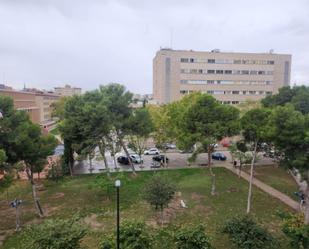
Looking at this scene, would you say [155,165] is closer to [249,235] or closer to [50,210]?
[50,210]

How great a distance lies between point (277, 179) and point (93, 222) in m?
17.4

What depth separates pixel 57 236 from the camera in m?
8.95

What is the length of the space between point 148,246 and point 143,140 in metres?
18.5

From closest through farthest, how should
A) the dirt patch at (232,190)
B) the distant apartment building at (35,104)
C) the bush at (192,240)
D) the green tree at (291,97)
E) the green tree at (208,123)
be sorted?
1. the bush at (192,240)
2. the green tree at (208,123)
3. the dirt patch at (232,190)
4. the green tree at (291,97)
5. the distant apartment building at (35,104)

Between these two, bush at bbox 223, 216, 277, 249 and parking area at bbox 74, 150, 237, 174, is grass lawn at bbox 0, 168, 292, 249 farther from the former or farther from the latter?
parking area at bbox 74, 150, 237, 174

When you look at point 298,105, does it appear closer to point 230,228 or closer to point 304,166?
point 304,166

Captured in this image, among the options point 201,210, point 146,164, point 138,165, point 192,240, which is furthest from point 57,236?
point 146,164

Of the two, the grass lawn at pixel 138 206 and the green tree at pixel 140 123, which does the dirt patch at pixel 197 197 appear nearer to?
the grass lawn at pixel 138 206

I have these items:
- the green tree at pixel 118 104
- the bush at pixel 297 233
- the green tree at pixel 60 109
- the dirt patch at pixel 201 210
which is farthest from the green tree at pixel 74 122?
the bush at pixel 297 233

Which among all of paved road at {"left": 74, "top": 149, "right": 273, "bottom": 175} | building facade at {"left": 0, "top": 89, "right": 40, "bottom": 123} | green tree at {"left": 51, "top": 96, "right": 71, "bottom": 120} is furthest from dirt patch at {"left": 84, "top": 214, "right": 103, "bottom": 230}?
building facade at {"left": 0, "top": 89, "right": 40, "bottom": 123}

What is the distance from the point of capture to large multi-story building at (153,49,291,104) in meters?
53.5

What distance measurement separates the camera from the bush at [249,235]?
31.4 ft

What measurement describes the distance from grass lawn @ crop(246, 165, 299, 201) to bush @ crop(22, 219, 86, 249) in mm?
16388

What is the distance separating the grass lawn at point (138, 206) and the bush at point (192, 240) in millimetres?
2253
